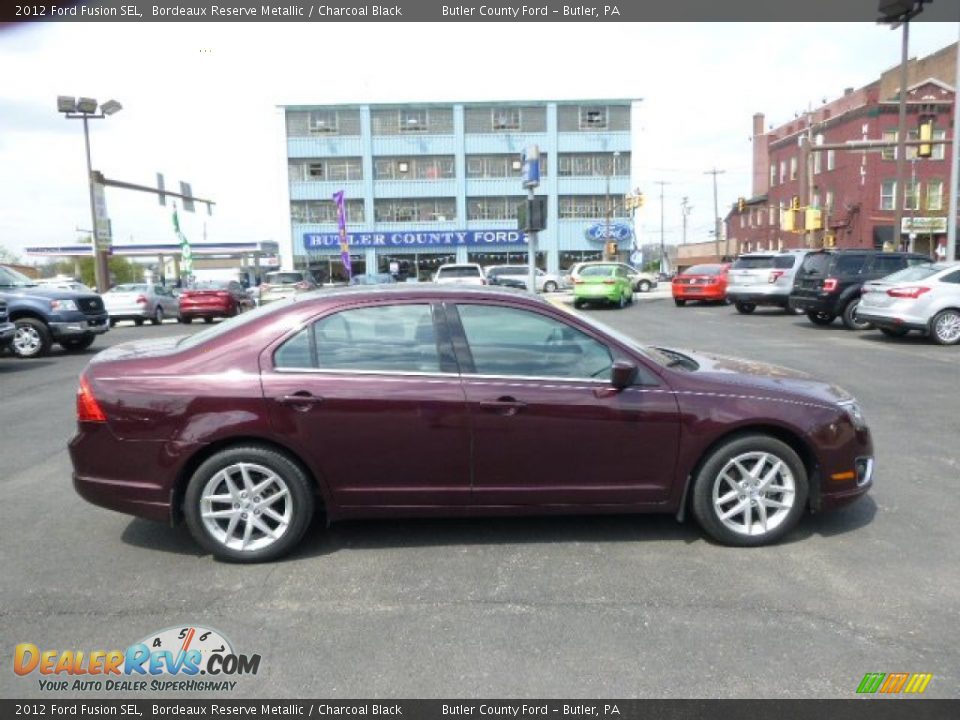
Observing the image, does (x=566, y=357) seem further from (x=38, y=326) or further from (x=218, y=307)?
(x=218, y=307)

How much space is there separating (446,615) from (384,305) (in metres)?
1.77

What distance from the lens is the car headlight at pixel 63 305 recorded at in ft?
45.8

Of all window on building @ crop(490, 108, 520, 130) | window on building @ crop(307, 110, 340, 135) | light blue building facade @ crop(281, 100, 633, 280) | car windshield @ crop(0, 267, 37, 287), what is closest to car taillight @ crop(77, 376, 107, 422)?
car windshield @ crop(0, 267, 37, 287)

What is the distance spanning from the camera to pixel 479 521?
464 cm

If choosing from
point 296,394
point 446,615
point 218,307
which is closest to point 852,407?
point 446,615

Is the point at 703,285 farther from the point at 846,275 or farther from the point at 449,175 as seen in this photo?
the point at 449,175

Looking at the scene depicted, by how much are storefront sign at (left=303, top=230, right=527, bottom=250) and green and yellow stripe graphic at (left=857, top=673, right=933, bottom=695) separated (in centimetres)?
5563

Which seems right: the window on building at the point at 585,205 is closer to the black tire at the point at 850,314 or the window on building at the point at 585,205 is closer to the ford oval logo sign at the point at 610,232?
the ford oval logo sign at the point at 610,232

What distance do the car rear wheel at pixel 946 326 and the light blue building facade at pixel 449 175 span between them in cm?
4550

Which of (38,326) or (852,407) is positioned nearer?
(852,407)

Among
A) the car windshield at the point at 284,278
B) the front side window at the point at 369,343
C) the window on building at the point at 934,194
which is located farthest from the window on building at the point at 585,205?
the front side window at the point at 369,343

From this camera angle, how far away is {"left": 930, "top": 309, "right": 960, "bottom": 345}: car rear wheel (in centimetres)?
1312

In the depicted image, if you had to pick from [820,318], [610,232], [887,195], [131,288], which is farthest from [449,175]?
[820,318]

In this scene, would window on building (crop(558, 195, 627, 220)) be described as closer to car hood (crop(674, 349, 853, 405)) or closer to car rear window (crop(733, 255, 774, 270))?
car rear window (crop(733, 255, 774, 270))
